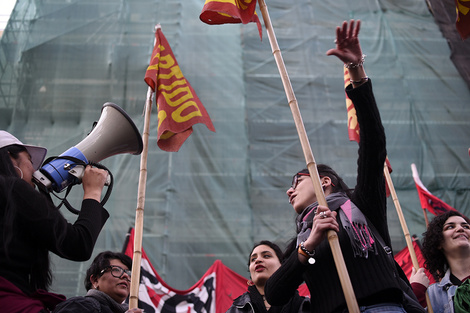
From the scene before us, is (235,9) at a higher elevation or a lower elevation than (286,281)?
higher

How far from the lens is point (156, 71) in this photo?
364 cm

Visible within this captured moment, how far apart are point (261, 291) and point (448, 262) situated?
91 centimetres

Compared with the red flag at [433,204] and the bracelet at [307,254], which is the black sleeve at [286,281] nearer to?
the bracelet at [307,254]

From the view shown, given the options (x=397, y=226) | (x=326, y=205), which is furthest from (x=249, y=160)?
(x=326, y=205)

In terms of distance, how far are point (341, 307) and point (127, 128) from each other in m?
1.20

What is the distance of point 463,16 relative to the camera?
3006mm

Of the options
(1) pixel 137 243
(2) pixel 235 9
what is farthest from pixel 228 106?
(1) pixel 137 243

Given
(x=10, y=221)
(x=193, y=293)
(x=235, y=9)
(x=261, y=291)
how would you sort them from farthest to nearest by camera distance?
(x=193, y=293)
(x=235, y=9)
(x=261, y=291)
(x=10, y=221)

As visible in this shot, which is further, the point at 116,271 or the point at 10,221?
the point at 116,271

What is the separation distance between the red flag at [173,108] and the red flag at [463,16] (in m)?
1.58

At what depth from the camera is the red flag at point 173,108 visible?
352 cm

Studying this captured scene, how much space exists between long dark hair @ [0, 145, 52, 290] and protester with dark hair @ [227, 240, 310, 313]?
40.4 inches

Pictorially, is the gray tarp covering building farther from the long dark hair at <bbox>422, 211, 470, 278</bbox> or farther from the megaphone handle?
the megaphone handle

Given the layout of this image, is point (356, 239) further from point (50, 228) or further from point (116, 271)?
point (116, 271)
